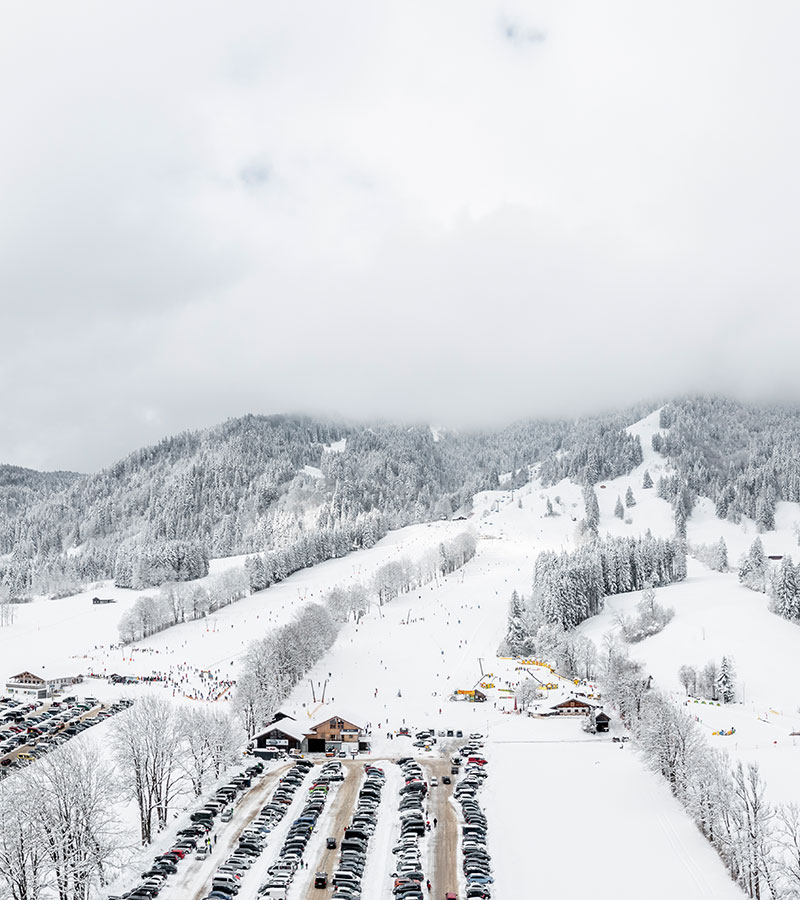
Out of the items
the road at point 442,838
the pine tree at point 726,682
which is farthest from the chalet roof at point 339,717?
the pine tree at point 726,682

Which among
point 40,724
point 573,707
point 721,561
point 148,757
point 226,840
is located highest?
point 148,757

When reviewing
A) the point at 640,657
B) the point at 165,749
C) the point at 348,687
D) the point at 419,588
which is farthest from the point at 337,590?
the point at 165,749

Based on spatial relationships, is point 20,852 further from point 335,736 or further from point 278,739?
point 335,736

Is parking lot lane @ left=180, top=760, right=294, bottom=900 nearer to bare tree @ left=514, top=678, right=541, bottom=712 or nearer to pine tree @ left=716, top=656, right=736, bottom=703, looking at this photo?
bare tree @ left=514, top=678, right=541, bottom=712

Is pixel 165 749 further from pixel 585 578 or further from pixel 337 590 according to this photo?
pixel 585 578

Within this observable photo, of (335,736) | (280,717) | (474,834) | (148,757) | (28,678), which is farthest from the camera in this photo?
(28,678)

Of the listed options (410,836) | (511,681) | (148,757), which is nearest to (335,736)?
(148,757)

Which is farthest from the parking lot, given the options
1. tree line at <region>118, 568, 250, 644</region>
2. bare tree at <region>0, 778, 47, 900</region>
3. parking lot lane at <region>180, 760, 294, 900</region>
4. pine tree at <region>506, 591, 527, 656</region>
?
tree line at <region>118, 568, 250, 644</region>
